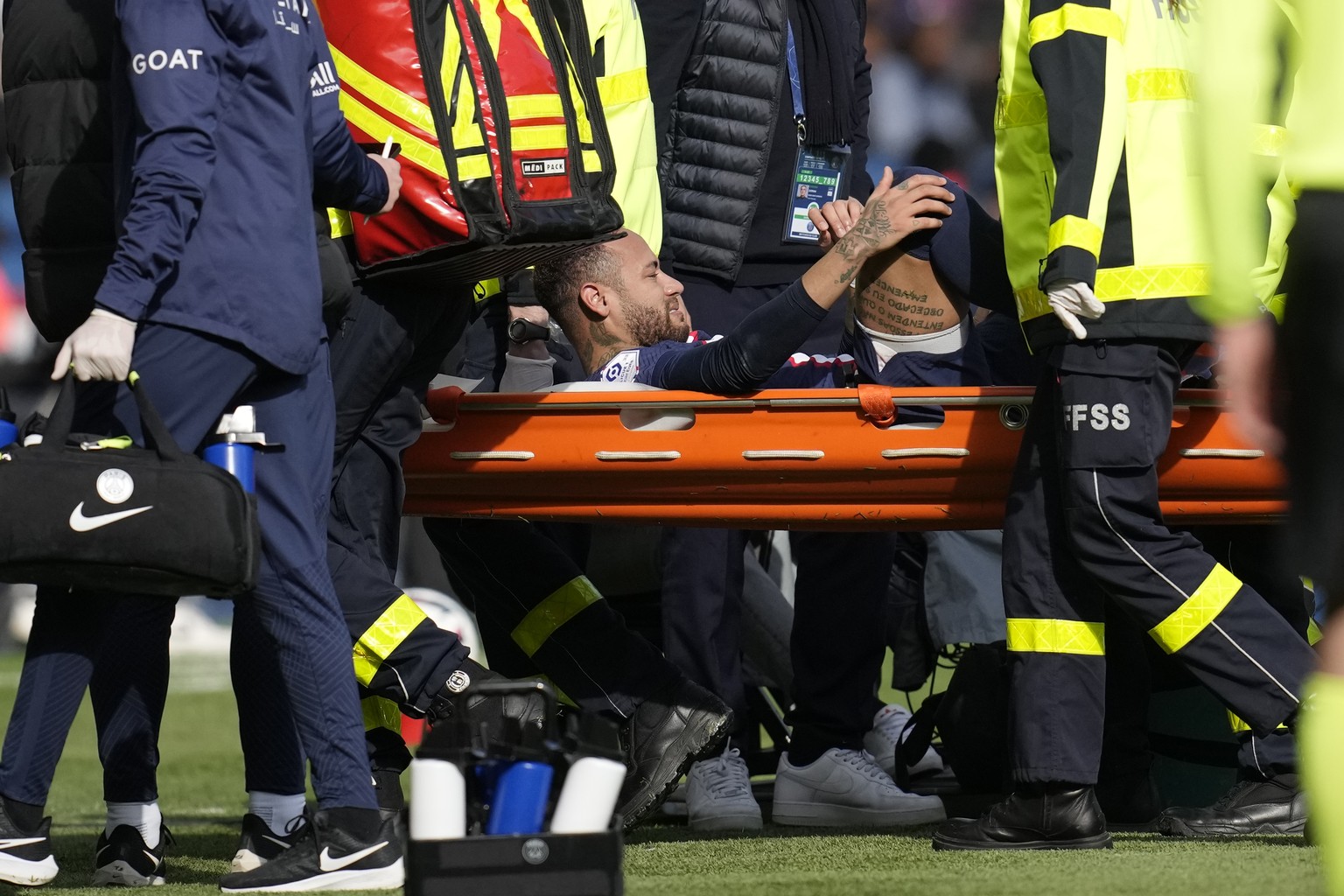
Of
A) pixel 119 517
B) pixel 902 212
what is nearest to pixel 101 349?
pixel 119 517

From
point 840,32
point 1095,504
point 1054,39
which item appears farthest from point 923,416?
point 840,32

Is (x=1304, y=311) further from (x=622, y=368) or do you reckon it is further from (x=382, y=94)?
(x=622, y=368)

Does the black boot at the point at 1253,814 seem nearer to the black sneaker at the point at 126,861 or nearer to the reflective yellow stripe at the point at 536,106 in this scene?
the reflective yellow stripe at the point at 536,106

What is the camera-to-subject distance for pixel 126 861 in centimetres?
351

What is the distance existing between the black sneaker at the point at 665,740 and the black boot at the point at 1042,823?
62 cm

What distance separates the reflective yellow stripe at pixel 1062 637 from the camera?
3650 mm

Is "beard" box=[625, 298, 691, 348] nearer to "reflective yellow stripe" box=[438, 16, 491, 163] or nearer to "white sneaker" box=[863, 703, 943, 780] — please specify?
"reflective yellow stripe" box=[438, 16, 491, 163]

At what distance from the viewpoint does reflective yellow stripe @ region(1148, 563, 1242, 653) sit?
3523 mm

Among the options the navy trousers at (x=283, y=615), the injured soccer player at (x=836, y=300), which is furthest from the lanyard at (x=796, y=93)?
the navy trousers at (x=283, y=615)

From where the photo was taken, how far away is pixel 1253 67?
2.22 meters

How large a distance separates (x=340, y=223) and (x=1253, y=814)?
2.31m

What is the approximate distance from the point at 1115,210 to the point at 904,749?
1866 millimetres

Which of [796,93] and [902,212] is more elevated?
[796,93]

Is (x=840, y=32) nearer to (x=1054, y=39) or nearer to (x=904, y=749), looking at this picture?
(x=1054, y=39)
